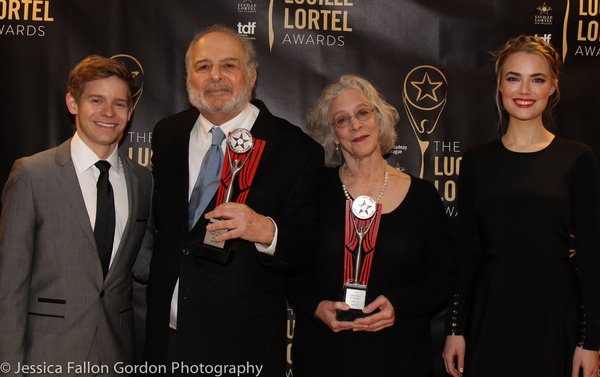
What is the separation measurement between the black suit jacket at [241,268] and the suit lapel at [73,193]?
Answer: 0.30 metres

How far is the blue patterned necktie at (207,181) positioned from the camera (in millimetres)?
1847

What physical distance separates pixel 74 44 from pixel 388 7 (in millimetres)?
2178

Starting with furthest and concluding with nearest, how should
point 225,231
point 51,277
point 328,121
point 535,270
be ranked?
point 328,121 → point 535,270 → point 51,277 → point 225,231

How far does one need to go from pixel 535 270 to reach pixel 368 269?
79 cm

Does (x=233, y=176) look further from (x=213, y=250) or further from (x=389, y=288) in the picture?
(x=389, y=288)

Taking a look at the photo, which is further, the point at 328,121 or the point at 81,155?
the point at 328,121

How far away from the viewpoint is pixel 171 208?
187cm

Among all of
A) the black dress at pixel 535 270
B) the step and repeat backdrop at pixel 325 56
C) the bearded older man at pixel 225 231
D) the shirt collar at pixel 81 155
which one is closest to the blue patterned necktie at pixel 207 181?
the bearded older man at pixel 225 231

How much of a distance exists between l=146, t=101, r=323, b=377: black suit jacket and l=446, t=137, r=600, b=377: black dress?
896 millimetres

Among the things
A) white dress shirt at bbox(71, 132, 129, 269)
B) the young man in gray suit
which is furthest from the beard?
white dress shirt at bbox(71, 132, 129, 269)

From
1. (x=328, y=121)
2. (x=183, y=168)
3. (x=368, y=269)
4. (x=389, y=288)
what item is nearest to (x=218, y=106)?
(x=183, y=168)

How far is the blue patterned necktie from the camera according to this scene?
185cm

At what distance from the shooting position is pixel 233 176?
1733 mm

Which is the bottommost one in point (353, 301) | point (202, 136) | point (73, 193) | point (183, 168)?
point (353, 301)
